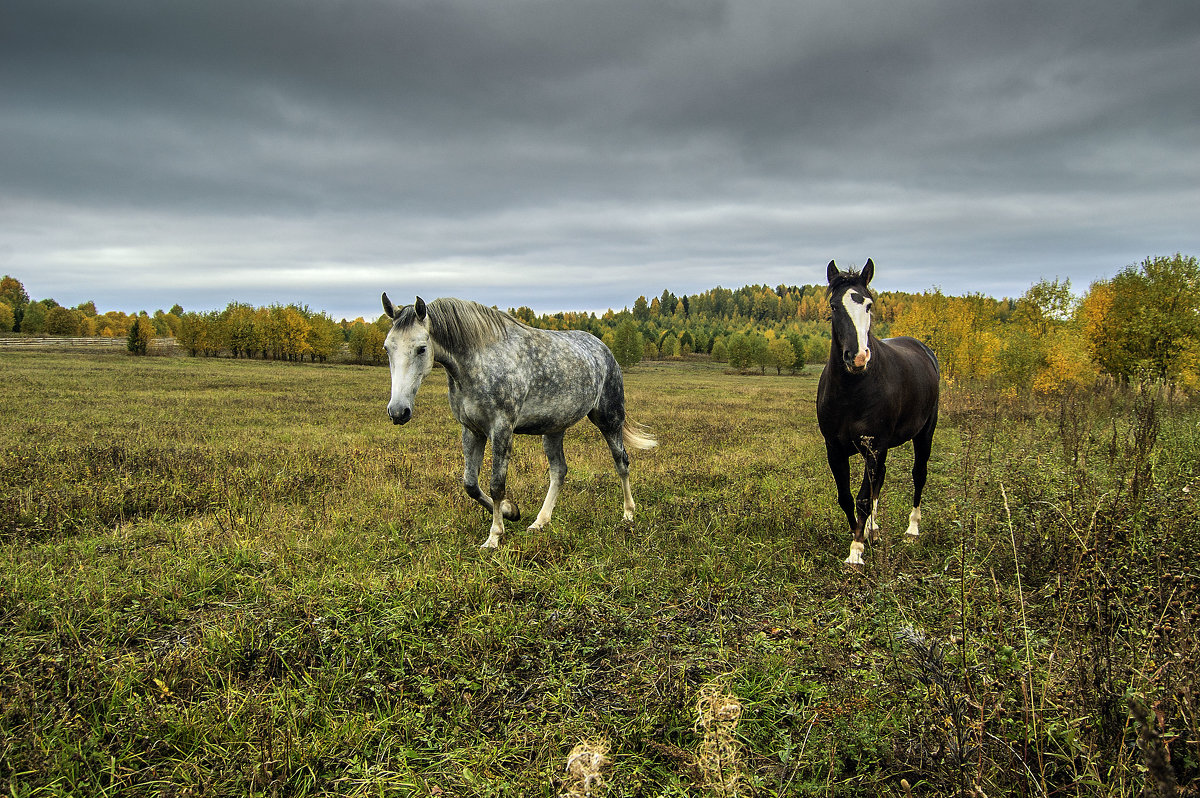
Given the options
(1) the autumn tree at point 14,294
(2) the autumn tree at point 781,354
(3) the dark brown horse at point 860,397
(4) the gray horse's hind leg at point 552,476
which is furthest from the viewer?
(1) the autumn tree at point 14,294

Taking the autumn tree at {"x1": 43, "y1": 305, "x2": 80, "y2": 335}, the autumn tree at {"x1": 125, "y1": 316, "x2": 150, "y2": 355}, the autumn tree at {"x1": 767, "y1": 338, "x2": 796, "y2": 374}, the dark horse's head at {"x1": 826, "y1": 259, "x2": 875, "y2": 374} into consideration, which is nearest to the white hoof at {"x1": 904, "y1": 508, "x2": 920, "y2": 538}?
the dark horse's head at {"x1": 826, "y1": 259, "x2": 875, "y2": 374}

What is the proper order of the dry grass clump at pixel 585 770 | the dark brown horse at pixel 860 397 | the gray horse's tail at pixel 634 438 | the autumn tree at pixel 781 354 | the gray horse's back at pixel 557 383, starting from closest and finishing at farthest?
the dry grass clump at pixel 585 770, the dark brown horse at pixel 860 397, the gray horse's back at pixel 557 383, the gray horse's tail at pixel 634 438, the autumn tree at pixel 781 354

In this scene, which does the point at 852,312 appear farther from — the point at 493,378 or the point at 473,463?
the point at 473,463

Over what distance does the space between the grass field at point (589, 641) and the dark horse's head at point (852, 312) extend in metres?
1.55

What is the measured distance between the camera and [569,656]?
370 cm

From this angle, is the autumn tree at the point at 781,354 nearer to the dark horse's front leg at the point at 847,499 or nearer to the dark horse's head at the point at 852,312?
the dark horse's front leg at the point at 847,499

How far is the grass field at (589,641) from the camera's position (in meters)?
2.46

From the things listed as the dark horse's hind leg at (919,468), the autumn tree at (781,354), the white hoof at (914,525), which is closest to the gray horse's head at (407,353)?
the white hoof at (914,525)

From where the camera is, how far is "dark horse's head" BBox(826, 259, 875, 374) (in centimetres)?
504

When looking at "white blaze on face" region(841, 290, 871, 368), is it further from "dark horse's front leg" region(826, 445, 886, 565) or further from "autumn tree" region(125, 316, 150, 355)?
"autumn tree" region(125, 316, 150, 355)

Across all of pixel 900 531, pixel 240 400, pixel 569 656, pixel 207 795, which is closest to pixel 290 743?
pixel 207 795

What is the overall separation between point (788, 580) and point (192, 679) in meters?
4.68

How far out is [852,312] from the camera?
5.12 metres

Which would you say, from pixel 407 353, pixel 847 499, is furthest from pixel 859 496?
pixel 407 353
